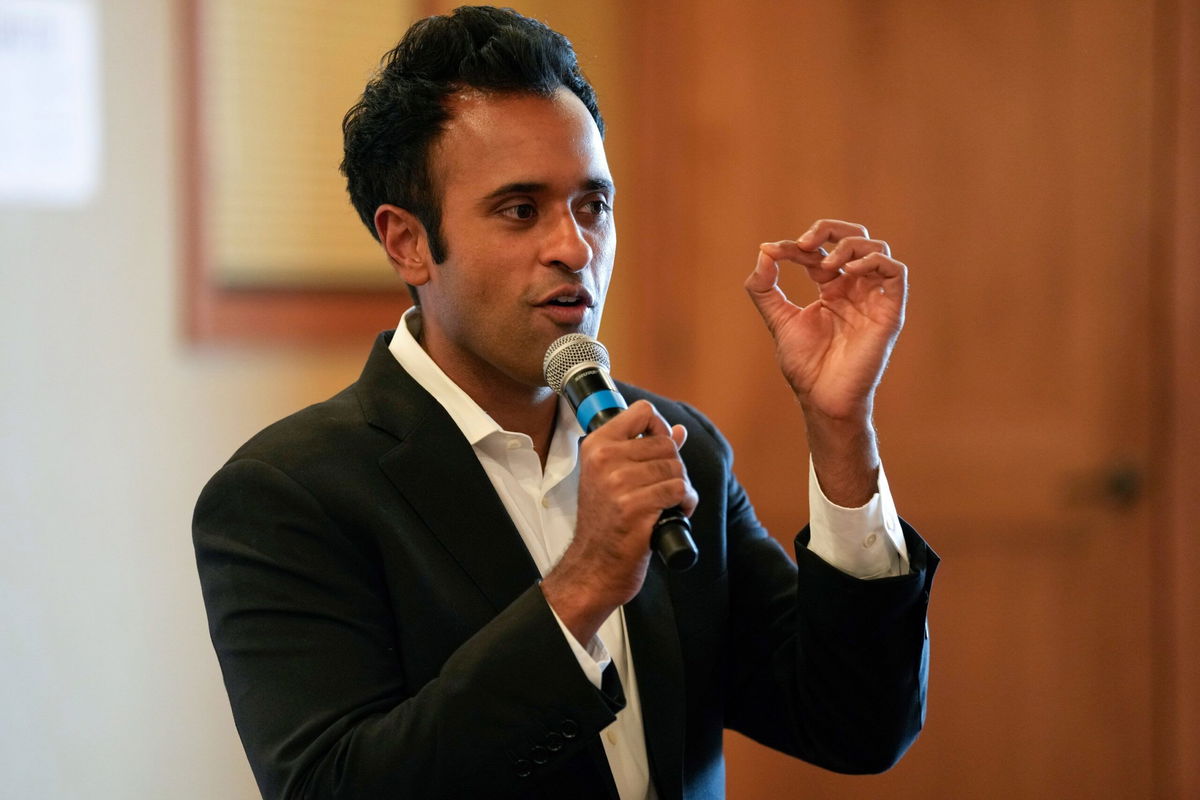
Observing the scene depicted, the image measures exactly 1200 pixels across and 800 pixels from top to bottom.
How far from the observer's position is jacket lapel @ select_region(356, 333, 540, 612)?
137 centimetres

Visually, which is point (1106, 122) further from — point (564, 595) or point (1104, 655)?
point (564, 595)

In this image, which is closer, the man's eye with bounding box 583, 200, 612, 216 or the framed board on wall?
the man's eye with bounding box 583, 200, 612, 216

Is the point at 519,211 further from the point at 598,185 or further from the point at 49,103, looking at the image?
the point at 49,103

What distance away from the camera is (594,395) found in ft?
3.87

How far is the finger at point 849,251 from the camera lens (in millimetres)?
1391

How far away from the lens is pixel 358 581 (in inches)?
51.6

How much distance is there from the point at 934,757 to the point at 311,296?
1746 millimetres

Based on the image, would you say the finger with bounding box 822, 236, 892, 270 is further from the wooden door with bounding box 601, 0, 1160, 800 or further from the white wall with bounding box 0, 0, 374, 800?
the white wall with bounding box 0, 0, 374, 800

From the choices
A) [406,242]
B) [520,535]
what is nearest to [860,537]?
[520,535]

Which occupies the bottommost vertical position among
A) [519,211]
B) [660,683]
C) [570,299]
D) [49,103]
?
[660,683]

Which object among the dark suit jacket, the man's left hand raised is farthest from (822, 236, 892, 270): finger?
the dark suit jacket

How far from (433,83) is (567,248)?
0.29 m

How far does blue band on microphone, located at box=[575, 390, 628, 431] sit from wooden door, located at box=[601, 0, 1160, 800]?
157 cm

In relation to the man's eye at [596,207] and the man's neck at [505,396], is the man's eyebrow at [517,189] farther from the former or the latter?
the man's neck at [505,396]
